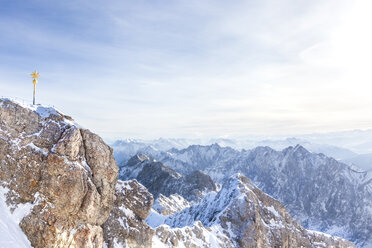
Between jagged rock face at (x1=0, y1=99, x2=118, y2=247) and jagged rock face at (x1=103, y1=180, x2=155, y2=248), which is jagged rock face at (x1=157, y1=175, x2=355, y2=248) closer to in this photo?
jagged rock face at (x1=103, y1=180, x2=155, y2=248)

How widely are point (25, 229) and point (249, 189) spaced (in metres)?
132

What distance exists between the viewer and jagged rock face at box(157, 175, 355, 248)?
13425 cm

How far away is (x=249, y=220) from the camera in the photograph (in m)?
137

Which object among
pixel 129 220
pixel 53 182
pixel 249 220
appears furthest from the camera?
pixel 249 220

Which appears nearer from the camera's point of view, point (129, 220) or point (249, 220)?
point (129, 220)

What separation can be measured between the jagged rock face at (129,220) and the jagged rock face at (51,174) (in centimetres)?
1387

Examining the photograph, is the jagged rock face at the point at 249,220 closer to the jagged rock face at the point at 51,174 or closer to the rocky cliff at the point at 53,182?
the rocky cliff at the point at 53,182

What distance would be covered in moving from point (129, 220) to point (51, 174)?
3071 cm

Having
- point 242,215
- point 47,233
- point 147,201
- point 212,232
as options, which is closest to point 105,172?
point 47,233

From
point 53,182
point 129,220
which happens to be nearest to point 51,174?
point 53,182

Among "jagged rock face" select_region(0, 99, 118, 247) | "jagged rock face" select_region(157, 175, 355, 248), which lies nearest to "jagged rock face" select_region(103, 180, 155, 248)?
"jagged rock face" select_region(0, 99, 118, 247)

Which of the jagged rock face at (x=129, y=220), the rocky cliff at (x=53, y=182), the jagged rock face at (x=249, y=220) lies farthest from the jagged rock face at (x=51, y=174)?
the jagged rock face at (x=249, y=220)

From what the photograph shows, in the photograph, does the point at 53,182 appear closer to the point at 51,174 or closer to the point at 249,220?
the point at 51,174

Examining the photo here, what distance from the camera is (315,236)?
166625mm
